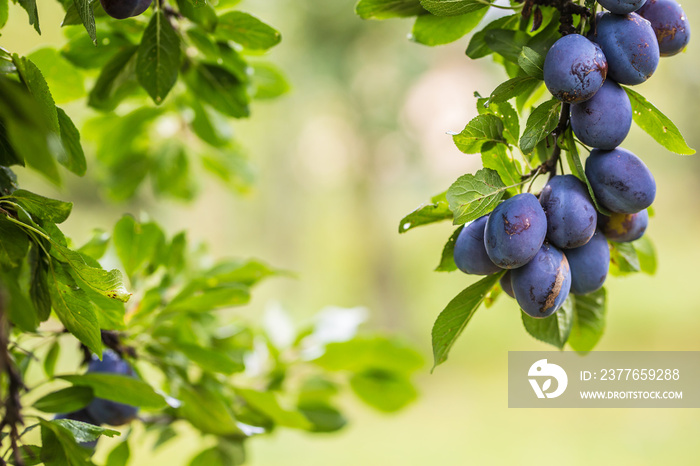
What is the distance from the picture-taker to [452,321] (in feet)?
1.34

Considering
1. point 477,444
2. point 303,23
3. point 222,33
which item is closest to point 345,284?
point 303,23

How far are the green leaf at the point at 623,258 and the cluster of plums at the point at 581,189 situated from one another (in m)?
0.07

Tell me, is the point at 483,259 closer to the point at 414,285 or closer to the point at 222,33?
the point at 222,33

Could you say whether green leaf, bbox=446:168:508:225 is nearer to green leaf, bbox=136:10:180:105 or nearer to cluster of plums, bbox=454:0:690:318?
cluster of plums, bbox=454:0:690:318

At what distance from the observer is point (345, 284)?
5.70 m

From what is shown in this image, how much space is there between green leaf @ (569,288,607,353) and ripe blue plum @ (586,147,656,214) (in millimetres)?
124

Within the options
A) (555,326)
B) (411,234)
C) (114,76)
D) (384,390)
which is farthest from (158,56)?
(411,234)

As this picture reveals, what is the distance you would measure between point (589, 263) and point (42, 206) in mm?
370

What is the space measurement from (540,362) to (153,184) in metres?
0.61

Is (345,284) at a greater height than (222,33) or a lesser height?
greater

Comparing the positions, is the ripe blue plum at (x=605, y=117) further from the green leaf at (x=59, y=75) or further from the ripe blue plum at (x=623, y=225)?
the green leaf at (x=59, y=75)

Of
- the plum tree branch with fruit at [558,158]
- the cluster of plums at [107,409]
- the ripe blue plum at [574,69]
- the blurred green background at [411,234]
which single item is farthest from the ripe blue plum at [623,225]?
the blurred green background at [411,234]

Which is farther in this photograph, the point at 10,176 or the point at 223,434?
the point at 223,434

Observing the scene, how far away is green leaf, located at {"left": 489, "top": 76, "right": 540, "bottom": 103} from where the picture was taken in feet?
1.24
